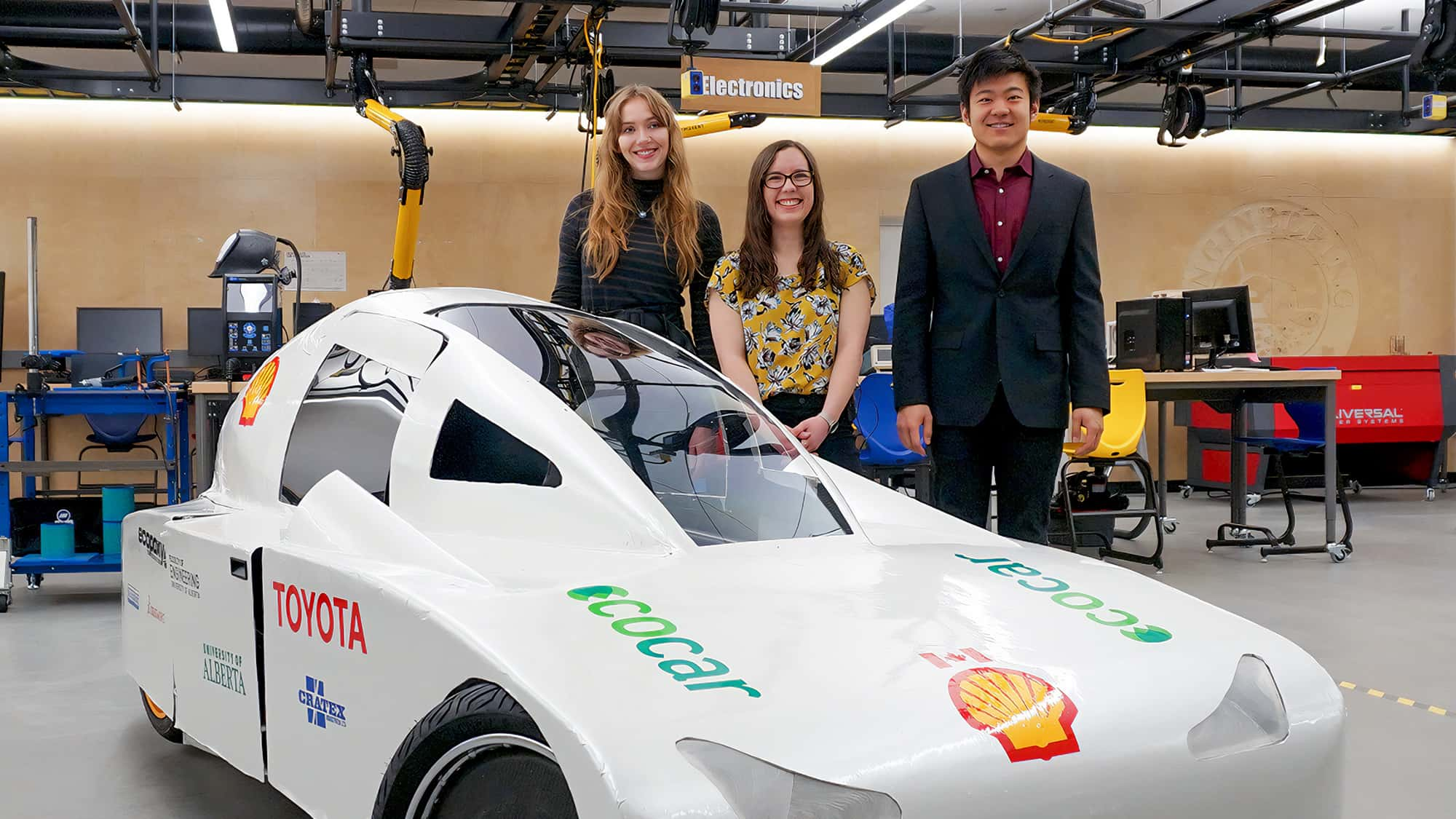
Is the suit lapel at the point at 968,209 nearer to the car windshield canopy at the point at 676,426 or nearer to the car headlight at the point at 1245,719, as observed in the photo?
the car windshield canopy at the point at 676,426

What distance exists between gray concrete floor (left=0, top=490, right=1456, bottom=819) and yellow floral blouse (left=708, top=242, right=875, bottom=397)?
1203 mm

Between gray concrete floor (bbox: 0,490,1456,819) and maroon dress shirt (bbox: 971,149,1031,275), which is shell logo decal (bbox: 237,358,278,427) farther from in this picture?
Result: maroon dress shirt (bbox: 971,149,1031,275)

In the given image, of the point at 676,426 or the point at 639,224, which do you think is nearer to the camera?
the point at 676,426

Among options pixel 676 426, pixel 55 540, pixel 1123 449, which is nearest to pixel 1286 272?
pixel 1123 449

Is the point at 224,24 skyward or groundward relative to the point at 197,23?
groundward

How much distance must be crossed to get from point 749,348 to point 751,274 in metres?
0.16

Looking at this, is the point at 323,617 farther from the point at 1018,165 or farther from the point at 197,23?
the point at 197,23

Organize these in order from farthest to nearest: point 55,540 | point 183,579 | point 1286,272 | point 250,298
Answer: point 1286,272, point 250,298, point 55,540, point 183,579

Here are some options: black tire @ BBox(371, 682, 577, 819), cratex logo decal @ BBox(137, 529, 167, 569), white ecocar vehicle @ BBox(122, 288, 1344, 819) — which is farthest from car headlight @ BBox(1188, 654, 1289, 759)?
cratex logo decal @ BBox(137, 529, 167, 569)

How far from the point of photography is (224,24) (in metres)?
7.06

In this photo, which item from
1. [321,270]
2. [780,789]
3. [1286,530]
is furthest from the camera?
[321,270]

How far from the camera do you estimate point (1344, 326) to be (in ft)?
34.4

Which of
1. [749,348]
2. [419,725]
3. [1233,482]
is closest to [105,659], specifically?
[749,348]

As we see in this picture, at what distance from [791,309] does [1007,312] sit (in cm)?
45
